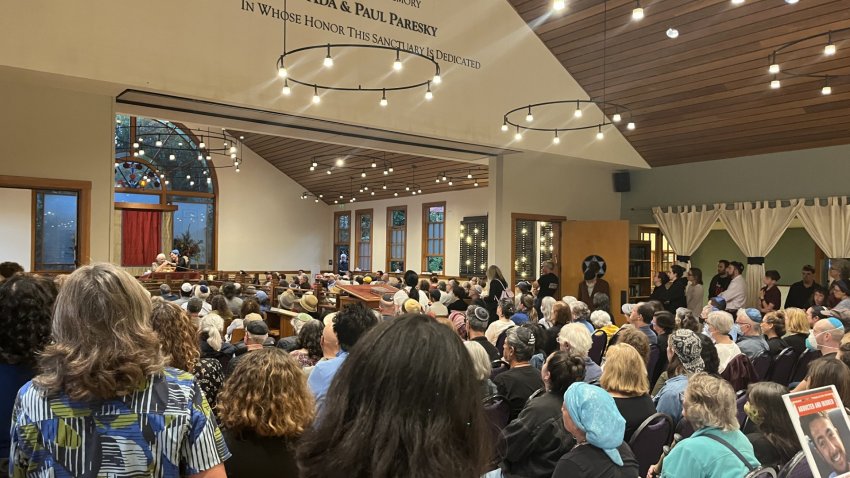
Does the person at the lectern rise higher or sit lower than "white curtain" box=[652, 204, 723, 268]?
lower

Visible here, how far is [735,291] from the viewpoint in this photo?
9.62 metres

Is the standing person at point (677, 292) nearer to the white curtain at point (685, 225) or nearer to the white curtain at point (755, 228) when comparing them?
the white curtain at point (755, 228)

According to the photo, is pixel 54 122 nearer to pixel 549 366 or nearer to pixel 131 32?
pixel 131 32

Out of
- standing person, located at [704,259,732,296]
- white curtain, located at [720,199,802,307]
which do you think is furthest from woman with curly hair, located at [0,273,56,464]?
white curtain, located at [720,199,802,307]

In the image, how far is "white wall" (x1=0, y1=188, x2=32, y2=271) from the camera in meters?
13.0

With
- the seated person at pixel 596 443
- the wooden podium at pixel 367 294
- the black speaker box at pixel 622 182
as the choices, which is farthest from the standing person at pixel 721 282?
the seated person at pixel 596 443

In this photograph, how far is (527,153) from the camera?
1019 centimetres

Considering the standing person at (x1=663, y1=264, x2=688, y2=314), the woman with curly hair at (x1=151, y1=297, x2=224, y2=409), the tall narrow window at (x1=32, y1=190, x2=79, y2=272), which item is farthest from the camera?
the standing person at (x1=663, y1=264, x2=688, y2=314)

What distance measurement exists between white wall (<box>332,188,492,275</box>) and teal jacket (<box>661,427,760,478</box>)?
1286 cm

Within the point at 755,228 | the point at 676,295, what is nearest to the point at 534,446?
the point at 676,295

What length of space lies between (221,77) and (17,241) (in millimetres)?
8941

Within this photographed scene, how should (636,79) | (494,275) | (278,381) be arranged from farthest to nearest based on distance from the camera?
(636,79)
(494,275)
(278,381)

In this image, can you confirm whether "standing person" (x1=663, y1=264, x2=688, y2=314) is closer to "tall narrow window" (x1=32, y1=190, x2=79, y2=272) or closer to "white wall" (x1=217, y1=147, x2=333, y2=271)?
"tall narrow window" (x1=32, y1=190, x2=79, y2=272)

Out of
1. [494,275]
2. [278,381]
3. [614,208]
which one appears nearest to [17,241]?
[494,275]
